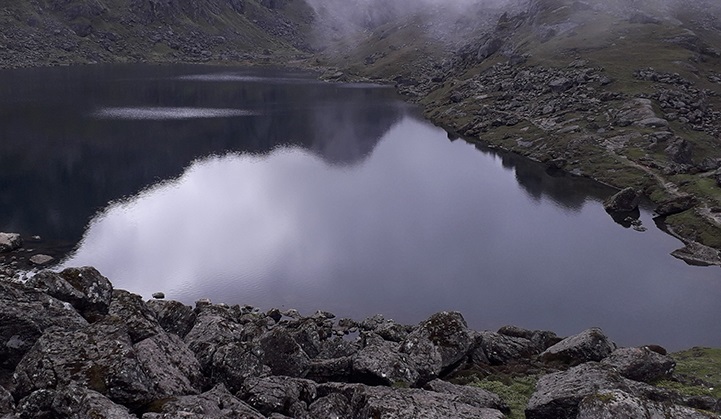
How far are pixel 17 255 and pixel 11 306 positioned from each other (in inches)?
1594

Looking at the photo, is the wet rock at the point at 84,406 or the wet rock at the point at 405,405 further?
the wet rock at the point at 405,405

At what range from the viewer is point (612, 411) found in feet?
71.8

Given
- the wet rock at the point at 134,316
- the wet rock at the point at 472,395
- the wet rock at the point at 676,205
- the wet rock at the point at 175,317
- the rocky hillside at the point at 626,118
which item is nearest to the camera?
the wet rock at the point at 134,316

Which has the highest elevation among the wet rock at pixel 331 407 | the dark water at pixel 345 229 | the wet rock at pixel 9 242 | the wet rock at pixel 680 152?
the wet rock at pixel 680 152

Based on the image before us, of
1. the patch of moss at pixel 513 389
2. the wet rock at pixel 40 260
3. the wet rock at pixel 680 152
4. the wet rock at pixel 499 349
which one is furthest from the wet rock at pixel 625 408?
the wet rock at pixel 680 152

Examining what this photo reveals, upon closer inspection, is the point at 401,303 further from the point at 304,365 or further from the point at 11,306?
the point at 11,306

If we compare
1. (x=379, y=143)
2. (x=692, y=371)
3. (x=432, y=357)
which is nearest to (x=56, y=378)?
(x=432, y=357)

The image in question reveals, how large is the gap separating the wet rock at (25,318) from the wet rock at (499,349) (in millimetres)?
24140

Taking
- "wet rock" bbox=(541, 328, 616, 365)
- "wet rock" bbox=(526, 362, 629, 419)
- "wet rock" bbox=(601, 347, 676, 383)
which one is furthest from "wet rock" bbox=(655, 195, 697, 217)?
"wet rock" bbox=(526, 362, 629, 419)

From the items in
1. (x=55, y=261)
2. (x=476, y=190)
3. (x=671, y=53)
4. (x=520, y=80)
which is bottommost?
(x=55, y=261)

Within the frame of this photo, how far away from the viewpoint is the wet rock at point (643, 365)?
3253cm

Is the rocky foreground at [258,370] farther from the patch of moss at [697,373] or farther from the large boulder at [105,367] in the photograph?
the patch of moss at [697,373]

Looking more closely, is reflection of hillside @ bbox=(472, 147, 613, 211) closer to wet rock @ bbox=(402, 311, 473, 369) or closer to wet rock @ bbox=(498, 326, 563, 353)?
wet rock @ bbox=(498, 326, 563, 353)

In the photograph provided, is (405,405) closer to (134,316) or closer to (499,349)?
(134,316)
